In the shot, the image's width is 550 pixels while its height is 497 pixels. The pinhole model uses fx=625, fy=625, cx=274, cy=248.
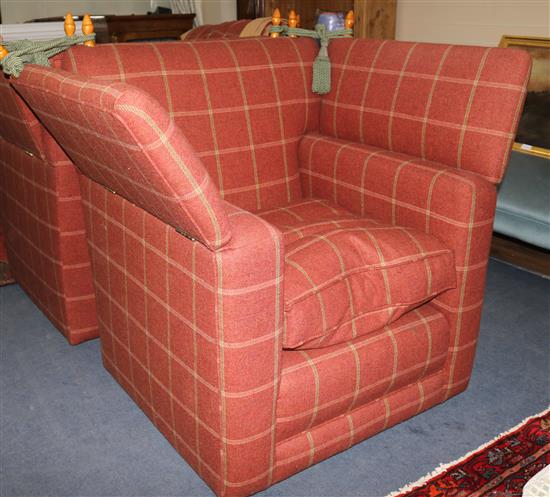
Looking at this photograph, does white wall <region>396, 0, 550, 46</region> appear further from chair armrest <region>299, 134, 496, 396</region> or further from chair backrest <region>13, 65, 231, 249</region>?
Answer: chair backrest <region>13, 65, 231, 249</region>

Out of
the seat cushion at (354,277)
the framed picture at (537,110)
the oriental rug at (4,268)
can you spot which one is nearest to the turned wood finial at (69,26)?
the seat cushion at (354,277)

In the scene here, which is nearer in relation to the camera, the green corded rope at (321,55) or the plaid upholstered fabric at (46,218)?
the plaid upholstered fabric at (46,218)

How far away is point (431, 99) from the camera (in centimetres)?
163

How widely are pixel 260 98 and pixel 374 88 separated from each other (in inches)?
13.0

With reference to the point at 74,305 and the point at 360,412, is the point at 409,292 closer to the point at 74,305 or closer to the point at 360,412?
the point at 360,412

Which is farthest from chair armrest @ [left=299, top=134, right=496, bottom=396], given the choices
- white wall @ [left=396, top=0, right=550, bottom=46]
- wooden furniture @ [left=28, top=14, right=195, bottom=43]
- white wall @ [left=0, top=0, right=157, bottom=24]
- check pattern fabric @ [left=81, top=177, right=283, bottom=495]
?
white wall @ [left=0, top=0, right=157, bottom=24]

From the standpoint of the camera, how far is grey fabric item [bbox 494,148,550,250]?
2.25 m

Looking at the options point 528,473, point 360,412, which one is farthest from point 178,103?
point 528,473

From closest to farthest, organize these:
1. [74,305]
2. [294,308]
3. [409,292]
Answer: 1. [294,308]
2. [409,292]
3. [74,305]

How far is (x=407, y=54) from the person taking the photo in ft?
5.60

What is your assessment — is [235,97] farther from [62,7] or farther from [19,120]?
[62,7]

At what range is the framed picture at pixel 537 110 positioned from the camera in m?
2.73

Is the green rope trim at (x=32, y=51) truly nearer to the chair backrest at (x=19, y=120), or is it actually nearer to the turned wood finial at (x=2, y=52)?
the turned wood finial at (x=2, y=52)

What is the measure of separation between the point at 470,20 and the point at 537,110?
722 millimetres
